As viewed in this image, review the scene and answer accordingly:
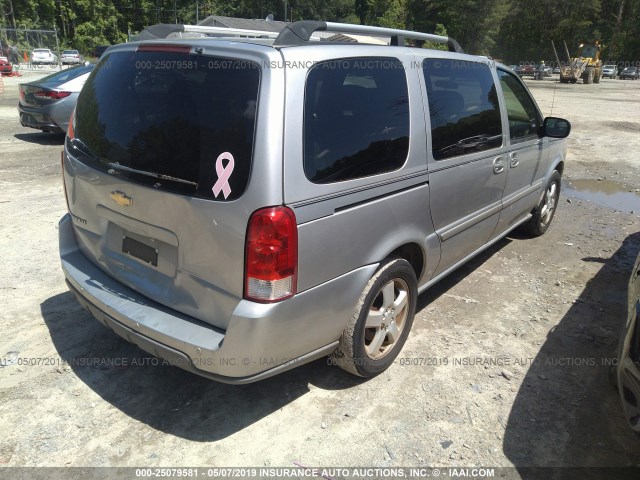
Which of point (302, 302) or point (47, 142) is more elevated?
point (302, 302)

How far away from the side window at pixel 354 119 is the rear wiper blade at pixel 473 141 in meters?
0.56

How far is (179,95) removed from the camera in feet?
8.07

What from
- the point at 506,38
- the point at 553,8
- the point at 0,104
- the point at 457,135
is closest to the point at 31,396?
the point at 457,135

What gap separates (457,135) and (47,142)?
31.6 ft

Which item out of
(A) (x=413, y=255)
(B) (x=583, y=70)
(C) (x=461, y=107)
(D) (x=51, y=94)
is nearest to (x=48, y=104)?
(D) (x=51, y=94)

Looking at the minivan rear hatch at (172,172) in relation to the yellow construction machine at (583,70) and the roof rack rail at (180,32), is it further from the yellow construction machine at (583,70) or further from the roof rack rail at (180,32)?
the yellow construction machine at (583,70)

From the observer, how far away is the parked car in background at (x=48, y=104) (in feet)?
31.9

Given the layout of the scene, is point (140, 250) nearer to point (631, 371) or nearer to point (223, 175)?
point (223, 175)

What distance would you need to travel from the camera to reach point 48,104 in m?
9.73

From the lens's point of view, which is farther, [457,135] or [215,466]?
[457,135]

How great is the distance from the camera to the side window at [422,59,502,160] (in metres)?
3.27

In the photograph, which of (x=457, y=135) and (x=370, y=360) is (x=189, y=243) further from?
(x=457, y=135)

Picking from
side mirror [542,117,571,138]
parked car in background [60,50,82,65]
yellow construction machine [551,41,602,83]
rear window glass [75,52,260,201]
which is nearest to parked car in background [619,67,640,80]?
yellow construction machine [551,41,602,83]

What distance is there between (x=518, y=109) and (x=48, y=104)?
29.5 ft
